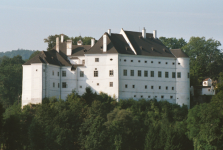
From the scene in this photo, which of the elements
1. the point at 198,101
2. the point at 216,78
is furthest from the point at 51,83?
the point at 216,78

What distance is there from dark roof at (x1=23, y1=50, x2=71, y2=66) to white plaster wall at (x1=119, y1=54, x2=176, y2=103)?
8786mm

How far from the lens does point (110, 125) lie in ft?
198

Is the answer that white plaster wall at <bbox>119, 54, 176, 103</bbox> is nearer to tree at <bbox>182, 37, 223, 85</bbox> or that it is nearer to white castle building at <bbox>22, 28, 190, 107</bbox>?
white castle building at <bbox>22, 28, 190, 107</bbox>

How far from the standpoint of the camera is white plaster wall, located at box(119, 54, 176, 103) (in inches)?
2692

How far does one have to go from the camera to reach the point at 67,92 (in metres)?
68.8

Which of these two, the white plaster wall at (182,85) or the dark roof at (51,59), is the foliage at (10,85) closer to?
the dark roof at (51,59)

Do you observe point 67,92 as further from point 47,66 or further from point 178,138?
point 178,138

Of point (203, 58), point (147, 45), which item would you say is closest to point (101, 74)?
point (147, 45)

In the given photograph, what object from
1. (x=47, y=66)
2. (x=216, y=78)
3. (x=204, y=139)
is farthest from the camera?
(x=216, y=78)

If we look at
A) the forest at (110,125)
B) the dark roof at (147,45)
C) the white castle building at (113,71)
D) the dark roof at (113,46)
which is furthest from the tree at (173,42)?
the forest at (110,125)

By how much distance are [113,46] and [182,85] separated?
12.4 m

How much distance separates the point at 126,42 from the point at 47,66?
1337cm

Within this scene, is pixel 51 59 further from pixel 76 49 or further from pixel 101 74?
pixel 101 74

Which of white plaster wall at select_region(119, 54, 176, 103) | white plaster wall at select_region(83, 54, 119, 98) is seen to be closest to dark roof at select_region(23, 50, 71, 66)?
white plaster wall at select_region(83, 54, 119, 98)
